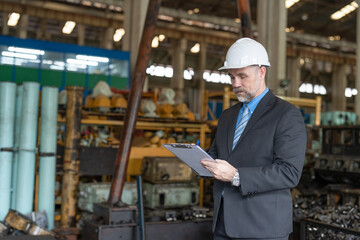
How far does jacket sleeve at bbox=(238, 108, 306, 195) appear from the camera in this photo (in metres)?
2.02

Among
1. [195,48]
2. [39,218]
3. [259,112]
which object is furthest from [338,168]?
[195,48]

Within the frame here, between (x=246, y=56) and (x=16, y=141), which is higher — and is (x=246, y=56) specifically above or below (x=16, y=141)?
above

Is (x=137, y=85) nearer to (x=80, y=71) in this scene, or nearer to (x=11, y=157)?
(x=11, y=157)

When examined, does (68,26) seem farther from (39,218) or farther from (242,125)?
(242,125)

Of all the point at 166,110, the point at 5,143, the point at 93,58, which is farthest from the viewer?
the point at 93,58

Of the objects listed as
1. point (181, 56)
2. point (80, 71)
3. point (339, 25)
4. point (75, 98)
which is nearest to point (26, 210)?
point (75, 98)

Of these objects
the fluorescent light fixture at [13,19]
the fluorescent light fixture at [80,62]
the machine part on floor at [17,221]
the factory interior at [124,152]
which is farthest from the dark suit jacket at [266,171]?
the fluorescent light fixture at [13,19]

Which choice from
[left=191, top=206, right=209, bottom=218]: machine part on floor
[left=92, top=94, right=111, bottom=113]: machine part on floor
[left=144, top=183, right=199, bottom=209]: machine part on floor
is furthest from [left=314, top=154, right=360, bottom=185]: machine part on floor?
[left=92, top=94, right=111, bottom=113]: machine part on floor

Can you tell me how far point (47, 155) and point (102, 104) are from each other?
5.90ft

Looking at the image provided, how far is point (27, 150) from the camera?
16.3 feet

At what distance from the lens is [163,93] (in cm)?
778

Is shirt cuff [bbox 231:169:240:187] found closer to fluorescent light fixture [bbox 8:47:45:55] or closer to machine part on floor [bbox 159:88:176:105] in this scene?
machine part on floor [bbox 159:88:176:105]

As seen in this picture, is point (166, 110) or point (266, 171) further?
point (166, 110)

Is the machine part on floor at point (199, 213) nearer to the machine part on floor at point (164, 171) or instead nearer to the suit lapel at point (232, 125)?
the machine part on floor at point (164, 171)
